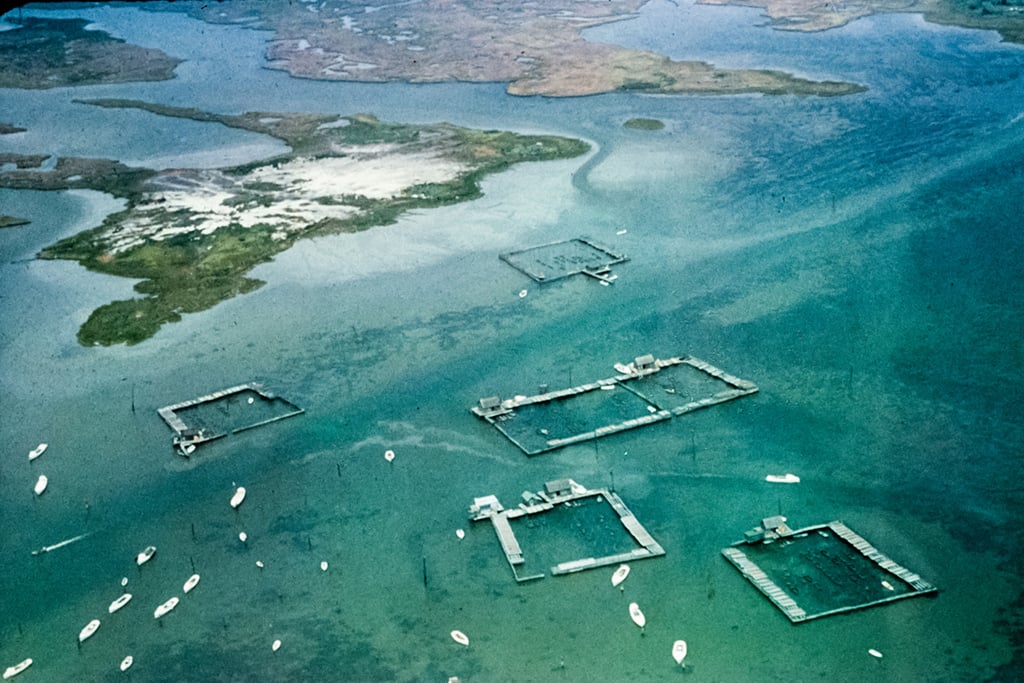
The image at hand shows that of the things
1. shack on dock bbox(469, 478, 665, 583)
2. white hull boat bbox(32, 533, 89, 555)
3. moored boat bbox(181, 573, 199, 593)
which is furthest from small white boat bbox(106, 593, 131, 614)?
shack on dock bbox(469, 478, 665, 583)

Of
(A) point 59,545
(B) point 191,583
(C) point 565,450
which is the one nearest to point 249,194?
(A) point 59,545

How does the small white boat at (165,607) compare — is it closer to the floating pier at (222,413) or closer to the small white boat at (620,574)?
the floating pier at (222,413)

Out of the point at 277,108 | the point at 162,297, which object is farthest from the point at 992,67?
the point at 162,297

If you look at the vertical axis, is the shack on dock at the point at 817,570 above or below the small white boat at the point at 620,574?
above

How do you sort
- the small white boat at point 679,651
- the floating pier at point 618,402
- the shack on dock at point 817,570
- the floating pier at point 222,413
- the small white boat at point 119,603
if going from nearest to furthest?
the small white boat at point 679,651 < the shack on dock at point 817,570 < the small white boat at point 119,603 < the floating pier at point 618,402 < the floating pier at point 222,413

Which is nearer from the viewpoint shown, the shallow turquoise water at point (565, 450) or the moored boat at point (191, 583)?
the shallow turquoise water at point (565, 450)

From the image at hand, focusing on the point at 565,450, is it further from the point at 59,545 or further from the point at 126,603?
the point at 59,545

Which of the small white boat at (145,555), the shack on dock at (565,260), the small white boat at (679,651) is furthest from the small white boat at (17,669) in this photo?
the shack on dock at (565,260)

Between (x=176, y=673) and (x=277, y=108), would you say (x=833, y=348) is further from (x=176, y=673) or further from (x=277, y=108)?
(x=277, y=108)
